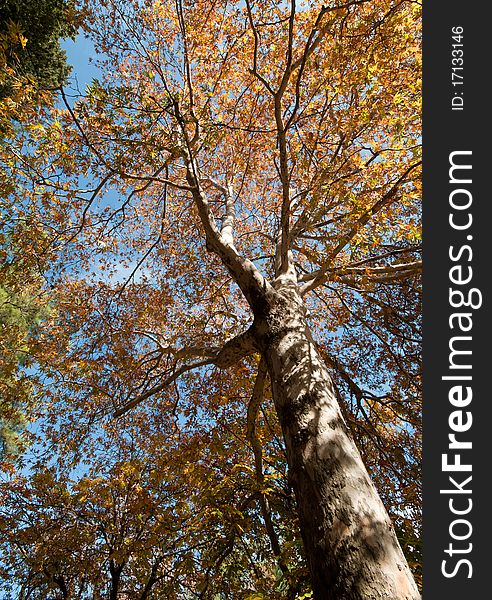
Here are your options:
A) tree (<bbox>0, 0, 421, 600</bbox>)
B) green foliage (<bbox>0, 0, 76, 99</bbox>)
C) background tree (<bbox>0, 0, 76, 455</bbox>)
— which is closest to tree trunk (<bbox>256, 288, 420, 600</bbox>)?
tree (<bbox>0, 0, 421, 600</bbox>)

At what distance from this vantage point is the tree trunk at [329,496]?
1729 mm

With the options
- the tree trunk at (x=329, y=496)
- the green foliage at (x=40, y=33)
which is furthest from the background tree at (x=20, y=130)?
the tree trunk at (x=329, y=496)

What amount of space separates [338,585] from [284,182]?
3311 mm

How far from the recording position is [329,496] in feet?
6.78

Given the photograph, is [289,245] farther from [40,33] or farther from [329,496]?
[40,33]

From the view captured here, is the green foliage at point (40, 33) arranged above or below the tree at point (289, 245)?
above

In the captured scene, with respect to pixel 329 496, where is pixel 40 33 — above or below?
above

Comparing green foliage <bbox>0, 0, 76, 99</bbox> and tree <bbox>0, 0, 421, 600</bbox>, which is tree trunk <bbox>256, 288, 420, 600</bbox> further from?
green foliage <bbox>0, 0, 76, 99</bbox>

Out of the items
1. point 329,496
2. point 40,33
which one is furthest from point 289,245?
point 40,33

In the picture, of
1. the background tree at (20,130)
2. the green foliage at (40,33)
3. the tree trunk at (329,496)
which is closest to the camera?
the tree trunk at (329,496)

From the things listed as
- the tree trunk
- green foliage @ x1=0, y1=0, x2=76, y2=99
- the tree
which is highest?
green foliage @ x1=0, y1=0, x2=76, y2=99

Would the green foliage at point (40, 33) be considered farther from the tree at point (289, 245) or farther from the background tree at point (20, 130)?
the tree at point (289, 245)

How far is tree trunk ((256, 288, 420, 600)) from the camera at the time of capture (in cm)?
173

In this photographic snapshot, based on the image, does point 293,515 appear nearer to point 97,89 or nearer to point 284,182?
point 284,182
